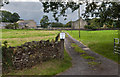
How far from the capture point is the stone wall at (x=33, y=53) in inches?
281

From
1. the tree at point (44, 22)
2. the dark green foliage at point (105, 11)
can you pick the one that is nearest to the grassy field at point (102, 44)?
the dark green foliage at point (105, 11)

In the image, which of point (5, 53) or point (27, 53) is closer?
point (5, 53)

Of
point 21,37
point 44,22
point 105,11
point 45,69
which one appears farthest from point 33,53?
point 44,22

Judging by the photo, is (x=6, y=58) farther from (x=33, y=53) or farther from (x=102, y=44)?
(x=102, y=44)

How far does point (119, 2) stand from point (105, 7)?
5.54 ft

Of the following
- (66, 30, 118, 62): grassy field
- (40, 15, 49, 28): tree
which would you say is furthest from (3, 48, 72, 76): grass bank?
(40, 15, 49, 28): tree

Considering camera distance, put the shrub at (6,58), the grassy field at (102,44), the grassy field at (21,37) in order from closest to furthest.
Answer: the shrub at (6,58) → the grassy field at (102,44) → the grassy field at (21,37)

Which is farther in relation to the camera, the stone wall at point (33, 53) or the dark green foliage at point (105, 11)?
the dark green foliage at point (105, 11)

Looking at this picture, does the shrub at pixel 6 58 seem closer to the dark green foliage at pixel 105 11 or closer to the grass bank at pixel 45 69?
the grass bank at pixel 45 69

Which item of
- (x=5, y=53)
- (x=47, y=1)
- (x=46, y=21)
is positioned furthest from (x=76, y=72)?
(x=46, y=21)

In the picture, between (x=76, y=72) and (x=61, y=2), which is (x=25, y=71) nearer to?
(x=76, y=72)

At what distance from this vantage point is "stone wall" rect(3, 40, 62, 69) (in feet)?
23.5

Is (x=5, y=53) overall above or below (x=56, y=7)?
below

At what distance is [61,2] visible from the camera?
49.3 feet
